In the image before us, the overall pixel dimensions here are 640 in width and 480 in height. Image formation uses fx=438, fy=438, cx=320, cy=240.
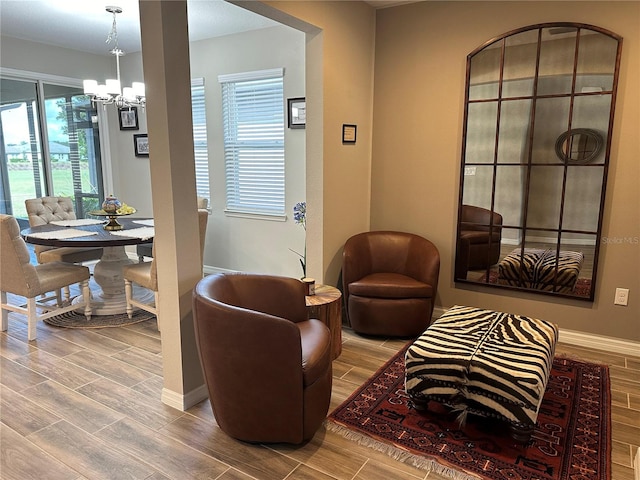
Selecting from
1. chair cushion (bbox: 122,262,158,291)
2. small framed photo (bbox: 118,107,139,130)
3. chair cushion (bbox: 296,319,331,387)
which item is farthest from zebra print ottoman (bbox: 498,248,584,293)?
small framed photo (bbox: 118,107,139,130)

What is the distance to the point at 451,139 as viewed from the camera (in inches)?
146

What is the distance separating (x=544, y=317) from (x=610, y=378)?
2.35 feet

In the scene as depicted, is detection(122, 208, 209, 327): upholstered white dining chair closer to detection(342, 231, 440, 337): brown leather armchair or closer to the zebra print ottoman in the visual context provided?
detection(342, 231, 440, 337): brown leather armchair

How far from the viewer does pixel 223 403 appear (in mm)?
2115

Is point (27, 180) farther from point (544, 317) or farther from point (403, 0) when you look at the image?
point (544, 317)

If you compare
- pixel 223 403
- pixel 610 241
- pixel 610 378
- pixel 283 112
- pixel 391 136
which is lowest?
pixel 610 378

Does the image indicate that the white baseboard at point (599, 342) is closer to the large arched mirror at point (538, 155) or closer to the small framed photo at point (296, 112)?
the large arched mirror at point (538, 155)

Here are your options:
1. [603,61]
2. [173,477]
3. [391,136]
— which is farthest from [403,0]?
[173,477]

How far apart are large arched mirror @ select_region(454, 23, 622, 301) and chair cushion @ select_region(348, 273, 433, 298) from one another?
634mm

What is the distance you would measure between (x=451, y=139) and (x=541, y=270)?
129 cm

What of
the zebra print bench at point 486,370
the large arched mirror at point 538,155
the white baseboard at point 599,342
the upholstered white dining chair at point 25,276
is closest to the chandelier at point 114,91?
the upholstered white dining chair at point 25,276

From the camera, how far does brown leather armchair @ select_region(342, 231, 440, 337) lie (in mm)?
3385

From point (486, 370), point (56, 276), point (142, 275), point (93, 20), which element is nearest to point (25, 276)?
point (56, 276)

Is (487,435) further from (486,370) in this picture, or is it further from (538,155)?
(538,155)
